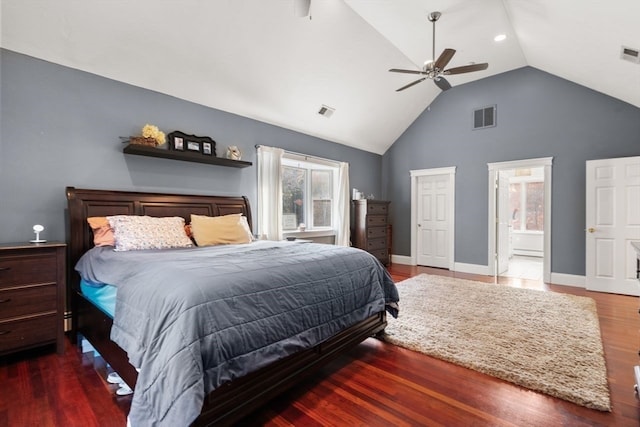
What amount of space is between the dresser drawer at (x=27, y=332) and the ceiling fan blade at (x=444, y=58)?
4.38 metres

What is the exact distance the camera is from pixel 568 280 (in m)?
4.92

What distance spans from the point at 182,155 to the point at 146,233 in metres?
1.09

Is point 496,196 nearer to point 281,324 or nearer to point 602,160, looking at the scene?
point 602,160

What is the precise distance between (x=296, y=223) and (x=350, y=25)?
125 inches

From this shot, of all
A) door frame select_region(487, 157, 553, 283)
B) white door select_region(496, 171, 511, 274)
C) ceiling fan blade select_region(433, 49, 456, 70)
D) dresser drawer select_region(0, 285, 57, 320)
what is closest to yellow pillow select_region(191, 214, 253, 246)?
dresser drawer select_region(0, 285, 57, 320)

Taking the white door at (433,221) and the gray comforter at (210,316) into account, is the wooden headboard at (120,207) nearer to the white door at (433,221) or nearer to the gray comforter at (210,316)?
the gray comforter at (210,316)

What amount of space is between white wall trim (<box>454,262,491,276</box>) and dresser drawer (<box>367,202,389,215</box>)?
6.02ft

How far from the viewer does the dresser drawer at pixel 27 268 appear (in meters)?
2.29

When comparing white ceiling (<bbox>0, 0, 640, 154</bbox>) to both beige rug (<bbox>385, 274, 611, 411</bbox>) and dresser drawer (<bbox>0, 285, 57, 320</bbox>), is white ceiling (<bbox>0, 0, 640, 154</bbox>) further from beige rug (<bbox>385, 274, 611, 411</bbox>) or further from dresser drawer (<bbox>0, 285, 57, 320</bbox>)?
beige rug (<bbox>385, 274, 611, 411</bbox>)

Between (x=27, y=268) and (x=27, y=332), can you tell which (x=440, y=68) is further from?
(x=27, y=332)

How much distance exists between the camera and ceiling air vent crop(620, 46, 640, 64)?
311 centimetres

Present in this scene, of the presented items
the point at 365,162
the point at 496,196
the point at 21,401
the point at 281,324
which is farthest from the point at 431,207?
the point at 21,401

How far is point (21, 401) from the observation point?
1.86 metres

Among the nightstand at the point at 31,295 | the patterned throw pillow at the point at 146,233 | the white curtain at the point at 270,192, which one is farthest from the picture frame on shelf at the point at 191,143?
the nightstand at the point at 31,295
